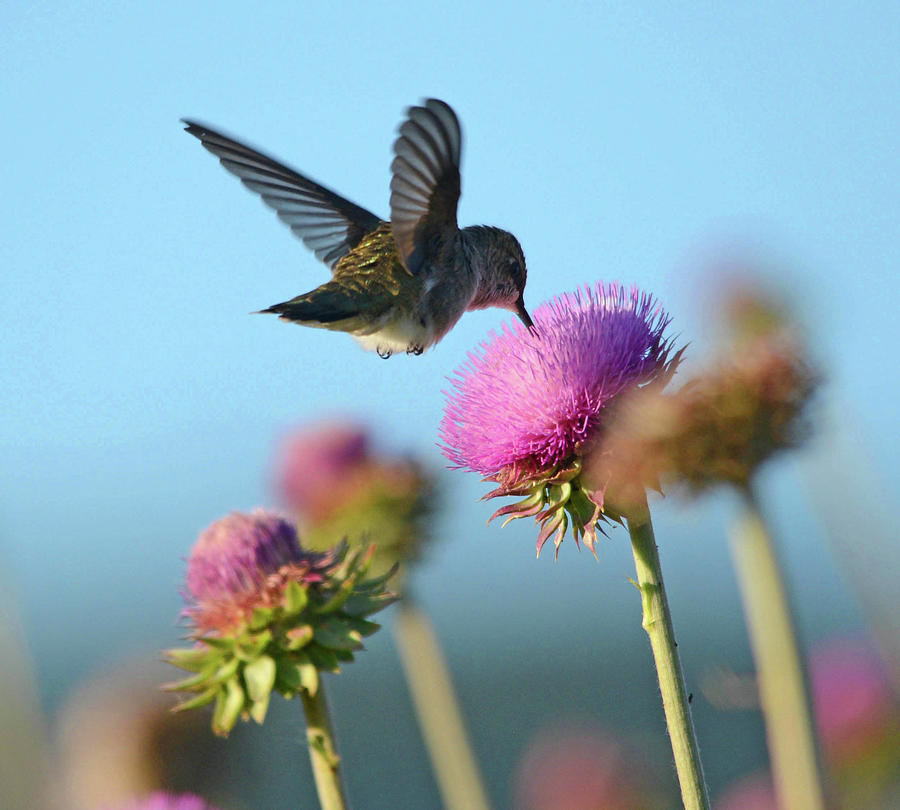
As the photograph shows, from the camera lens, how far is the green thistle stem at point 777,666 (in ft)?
13.8

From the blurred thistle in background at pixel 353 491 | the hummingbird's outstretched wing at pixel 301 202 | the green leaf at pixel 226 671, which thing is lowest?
the green leaf at pixel 226 671

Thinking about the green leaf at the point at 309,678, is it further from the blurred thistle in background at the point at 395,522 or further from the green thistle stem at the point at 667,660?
the blurred thistle in background at the point at 395,522

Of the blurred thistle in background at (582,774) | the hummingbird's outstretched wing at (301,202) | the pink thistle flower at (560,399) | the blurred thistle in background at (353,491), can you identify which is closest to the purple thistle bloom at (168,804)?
the pink thistle flower at (560,399)

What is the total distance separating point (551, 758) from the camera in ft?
20.9

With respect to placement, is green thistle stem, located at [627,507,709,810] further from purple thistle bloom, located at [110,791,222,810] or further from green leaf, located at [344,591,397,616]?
purple thistle bloom, located at [110,791,222,810]

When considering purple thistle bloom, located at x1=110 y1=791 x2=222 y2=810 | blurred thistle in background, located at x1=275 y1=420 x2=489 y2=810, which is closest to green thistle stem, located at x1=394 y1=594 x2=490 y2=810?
blurred thistle in background, located at x1=275 y1=420 x2=489 y2=810

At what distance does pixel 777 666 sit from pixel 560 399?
4.42ft

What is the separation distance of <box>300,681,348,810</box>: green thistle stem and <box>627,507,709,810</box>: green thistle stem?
3.12 feet

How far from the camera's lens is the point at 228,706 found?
3.68 meters

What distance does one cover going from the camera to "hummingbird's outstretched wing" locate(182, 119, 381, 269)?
5.50 metres

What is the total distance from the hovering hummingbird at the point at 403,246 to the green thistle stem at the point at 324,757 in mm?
1630

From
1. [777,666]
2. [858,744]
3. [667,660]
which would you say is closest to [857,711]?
[858,744]

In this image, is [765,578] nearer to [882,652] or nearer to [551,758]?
[882,652]

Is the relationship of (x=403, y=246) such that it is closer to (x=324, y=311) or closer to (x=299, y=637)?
(x=324, y=311)
